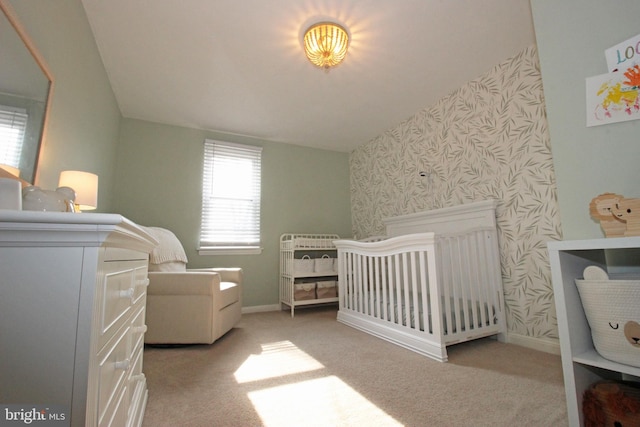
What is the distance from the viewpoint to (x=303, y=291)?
3230 millimetres

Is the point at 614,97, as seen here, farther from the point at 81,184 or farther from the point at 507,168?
the point at 81,184

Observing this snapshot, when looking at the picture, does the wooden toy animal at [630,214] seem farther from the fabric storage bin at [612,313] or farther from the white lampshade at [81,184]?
the white lampshade at [81,184]

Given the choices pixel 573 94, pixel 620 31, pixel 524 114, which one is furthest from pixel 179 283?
pixel 524 114

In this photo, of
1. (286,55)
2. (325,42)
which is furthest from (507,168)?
(286,55)

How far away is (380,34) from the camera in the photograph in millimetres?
2027

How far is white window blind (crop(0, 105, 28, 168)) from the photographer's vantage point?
102cm

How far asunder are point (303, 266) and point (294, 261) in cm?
13

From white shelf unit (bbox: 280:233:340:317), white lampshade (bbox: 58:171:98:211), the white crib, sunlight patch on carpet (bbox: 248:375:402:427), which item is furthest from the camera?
white shelf unit (bbox: 280:233:340:317)

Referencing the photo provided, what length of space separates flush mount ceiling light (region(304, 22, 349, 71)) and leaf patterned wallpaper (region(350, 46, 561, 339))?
53.9 inches

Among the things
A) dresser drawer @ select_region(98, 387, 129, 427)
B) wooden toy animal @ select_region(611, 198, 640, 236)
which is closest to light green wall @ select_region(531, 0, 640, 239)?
wooden toy animal @ select_region(611, 198, 640, 236)

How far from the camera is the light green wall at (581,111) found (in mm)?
1018

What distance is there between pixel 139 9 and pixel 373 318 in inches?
111

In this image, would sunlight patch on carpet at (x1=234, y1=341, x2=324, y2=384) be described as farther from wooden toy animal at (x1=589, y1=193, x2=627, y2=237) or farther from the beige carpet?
wooden toy animal at (x1=589, y1=193, x2=627, y2=237)

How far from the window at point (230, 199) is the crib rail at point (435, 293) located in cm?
155
